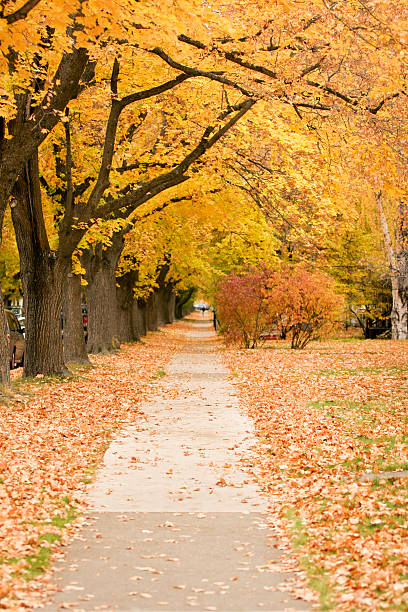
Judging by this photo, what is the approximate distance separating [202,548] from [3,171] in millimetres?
9686

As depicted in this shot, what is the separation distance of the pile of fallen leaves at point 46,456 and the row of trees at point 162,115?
145 cm

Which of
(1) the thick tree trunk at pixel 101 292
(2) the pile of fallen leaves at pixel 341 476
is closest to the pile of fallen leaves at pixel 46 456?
(2) the pile of fallen leaves at pixel 341 476

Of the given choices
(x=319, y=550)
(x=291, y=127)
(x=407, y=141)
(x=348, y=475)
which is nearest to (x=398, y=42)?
(x=407, y=141)

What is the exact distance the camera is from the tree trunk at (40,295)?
1923cm

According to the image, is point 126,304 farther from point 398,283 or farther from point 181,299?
point 181,299

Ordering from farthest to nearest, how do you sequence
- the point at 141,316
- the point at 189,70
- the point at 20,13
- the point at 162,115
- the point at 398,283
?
the point at 141,316 < the point at 398,283 < the point at 162,115 < the point at 189,70 < the point at 20,13

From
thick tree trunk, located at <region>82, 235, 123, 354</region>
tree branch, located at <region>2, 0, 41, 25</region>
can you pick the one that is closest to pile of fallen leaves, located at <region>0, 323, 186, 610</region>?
tree branch, located at <region>2, 0, 41, 25</region>

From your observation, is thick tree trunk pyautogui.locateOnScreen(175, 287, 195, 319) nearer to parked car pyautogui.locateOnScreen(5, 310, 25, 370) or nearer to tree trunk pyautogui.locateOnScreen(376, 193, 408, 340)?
tree trunk pyautogui.locateOnScreen(376, 193, 408, 340)

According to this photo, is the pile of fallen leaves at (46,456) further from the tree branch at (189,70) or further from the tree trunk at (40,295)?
the tree branch at (189,70)

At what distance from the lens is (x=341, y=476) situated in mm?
9430

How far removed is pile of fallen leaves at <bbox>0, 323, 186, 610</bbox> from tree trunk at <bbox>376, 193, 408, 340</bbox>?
2364 cm

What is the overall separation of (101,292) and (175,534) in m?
22.5

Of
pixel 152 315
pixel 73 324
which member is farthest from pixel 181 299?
pixel 73 324

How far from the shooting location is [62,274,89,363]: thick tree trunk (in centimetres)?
2427
